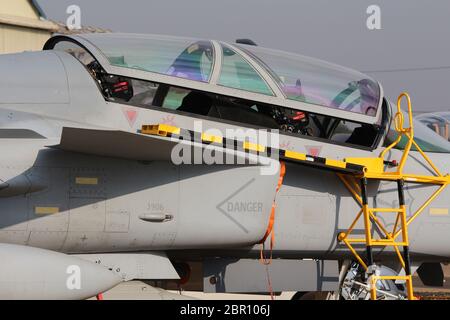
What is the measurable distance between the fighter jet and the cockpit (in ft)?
0.05

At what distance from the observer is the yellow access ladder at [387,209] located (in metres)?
8.51

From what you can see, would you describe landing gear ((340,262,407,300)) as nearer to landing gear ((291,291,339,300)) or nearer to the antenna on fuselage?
landing gear ((291,291,339,300))

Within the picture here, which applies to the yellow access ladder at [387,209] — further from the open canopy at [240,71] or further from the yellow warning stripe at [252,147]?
the yellow warning stripe at [252,147]

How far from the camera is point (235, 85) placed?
27.9 feet

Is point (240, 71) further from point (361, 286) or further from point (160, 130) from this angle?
point (361, 286)

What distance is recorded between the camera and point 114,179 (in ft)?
26.3

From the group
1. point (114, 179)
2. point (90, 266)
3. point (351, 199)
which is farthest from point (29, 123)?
point (351, 199)

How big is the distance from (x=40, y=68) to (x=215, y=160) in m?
A: 1.96

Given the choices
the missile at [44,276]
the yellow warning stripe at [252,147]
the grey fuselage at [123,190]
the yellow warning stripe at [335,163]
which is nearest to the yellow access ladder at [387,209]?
the grey fuselage at [123,190]

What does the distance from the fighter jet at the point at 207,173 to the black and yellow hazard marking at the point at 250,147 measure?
0.6 inches

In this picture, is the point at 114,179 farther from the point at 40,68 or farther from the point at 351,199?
the point at 351,199

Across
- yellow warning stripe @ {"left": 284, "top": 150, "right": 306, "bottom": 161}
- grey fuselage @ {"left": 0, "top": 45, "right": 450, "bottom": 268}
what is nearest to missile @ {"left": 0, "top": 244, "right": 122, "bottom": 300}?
grey fuselage @ {"left": 0, "top": 45, "right": 450, "bottom": 268}

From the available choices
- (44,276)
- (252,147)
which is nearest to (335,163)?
(252,147)

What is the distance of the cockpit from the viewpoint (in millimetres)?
8352
